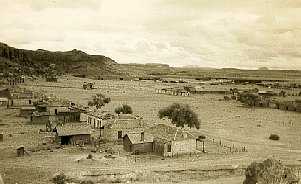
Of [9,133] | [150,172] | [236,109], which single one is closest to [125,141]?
[150,172]

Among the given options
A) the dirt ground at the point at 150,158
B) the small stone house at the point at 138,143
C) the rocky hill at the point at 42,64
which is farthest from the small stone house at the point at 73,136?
the rocky hill at the point at 42,64

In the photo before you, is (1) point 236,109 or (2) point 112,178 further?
(1) point 236,109

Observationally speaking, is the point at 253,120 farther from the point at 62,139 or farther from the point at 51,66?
the point at 51,66

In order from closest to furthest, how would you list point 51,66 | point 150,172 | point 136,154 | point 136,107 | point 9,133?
point 150,172 < point 136,154 < point 9,133 < point 136,107 < point 51,66

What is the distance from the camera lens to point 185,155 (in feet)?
116

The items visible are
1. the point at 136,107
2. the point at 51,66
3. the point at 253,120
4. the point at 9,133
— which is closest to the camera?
the point at 9,133

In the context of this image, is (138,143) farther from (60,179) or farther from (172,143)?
(60,179)

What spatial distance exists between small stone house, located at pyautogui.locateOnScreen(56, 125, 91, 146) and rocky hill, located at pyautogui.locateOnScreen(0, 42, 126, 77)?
8939 cm

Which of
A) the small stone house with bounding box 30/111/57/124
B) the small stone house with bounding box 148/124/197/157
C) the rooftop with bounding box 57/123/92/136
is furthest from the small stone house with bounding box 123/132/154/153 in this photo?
the small stone house with bounding box 30/111/57/124

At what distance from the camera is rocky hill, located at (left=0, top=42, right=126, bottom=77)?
13975 cm

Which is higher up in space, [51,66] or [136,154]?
[51,66]

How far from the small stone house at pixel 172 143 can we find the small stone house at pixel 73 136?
243 inches

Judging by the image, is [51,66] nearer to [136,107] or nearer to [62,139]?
[136,107]

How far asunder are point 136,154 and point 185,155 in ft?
12.8
